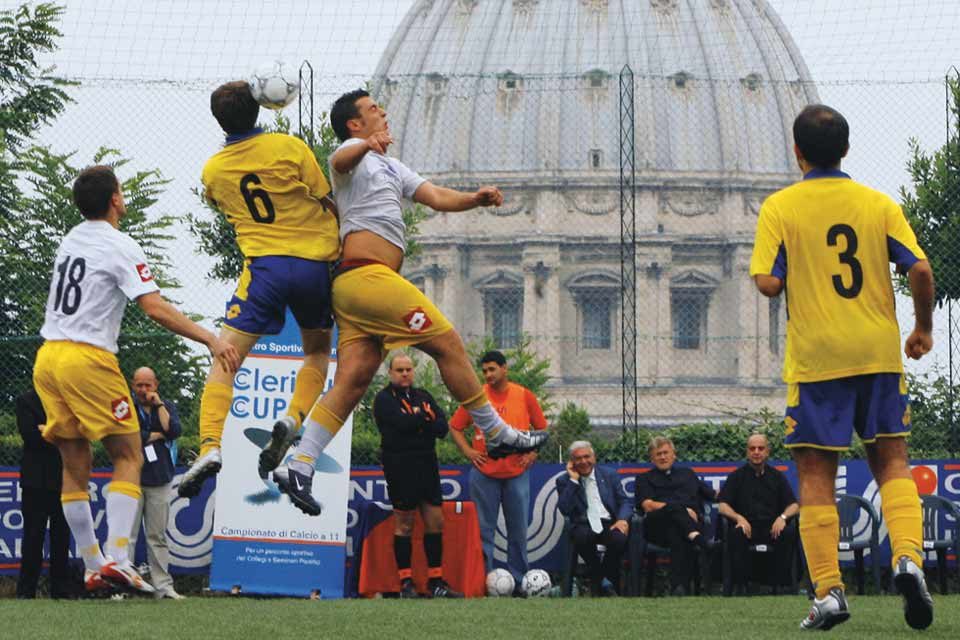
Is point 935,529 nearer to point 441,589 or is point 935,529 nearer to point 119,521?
point 441,589

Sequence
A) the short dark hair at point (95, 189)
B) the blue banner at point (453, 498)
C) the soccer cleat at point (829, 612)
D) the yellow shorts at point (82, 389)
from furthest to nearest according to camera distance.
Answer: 1. the blue banner at point (453, 498)
2. the short dark hair at point (95, 189)
3. the yellow shorts at point (82, 389)
4. the soccer cleat at point (829, 612)

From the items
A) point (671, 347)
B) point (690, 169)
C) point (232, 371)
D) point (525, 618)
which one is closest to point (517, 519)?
point (525, 618)

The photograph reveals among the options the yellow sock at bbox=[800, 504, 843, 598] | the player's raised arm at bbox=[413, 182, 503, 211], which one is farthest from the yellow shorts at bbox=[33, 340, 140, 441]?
the yellow sock at bbox=[800, 504, 843, 598]

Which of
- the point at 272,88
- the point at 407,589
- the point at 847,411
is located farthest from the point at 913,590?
the point at 407,589

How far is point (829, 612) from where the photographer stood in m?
9.12

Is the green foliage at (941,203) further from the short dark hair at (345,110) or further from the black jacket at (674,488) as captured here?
the short dark hair at (345,110)

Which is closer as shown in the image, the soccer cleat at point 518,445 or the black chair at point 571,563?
the soccer cleat at point 518,445

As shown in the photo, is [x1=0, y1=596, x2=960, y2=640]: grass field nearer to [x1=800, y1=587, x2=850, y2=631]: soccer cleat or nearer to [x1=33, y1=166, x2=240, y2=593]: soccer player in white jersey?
[x1=800, y1=587, x2=850, y2=631]: soccer cleat

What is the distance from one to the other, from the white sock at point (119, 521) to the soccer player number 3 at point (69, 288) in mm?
1134

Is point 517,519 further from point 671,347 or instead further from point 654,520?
point 671,347

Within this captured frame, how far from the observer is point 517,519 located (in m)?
15.9

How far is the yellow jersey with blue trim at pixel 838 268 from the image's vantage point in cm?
920

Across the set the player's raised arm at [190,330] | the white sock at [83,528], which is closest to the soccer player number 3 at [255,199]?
the player's raised arm at [190,330]

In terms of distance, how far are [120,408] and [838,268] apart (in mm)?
3580
